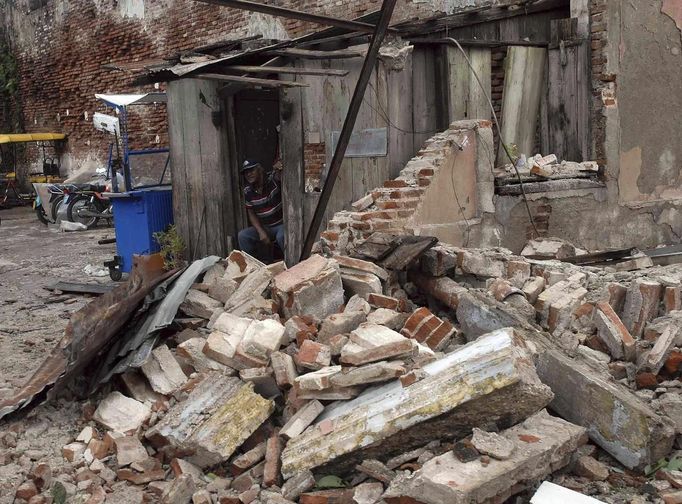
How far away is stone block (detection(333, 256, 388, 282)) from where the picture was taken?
4.98 m

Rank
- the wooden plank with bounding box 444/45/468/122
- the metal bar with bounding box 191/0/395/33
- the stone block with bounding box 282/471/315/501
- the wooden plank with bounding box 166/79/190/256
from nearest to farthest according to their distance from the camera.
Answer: the stone block with bounding box 282/471/315/501
the metal bar with bounding box 191/0/395/33
the wooden plank with bounding box 444/45/468/122
the wooden plank with bounding box 166/79/190/256

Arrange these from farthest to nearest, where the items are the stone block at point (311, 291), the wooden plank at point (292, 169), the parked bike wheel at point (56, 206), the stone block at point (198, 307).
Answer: the parked bike wheel at point (56, 206), the wooden plank at point (292, 169), the stone block at point (198, 307), the stone block at point (311, 291)

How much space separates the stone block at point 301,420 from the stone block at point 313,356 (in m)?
0.26

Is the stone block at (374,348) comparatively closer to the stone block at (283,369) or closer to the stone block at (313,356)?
the stone block at (313,356)

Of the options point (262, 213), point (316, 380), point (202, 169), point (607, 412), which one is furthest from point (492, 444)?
point (202, 169)

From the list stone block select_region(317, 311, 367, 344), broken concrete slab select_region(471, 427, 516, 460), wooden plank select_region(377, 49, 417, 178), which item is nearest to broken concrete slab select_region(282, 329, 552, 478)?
broken concrete slab select_region(471, 427, 516, 460)

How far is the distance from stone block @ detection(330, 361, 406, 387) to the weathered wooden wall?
528 cm

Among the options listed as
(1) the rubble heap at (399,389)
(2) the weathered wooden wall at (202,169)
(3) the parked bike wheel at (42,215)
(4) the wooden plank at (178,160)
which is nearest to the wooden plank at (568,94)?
(1) the rubble heap at (399,389)

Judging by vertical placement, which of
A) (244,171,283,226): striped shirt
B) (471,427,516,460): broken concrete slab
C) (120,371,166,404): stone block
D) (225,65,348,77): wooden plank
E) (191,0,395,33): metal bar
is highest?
(191,0,395,33): metal bar

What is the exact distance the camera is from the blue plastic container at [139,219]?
8.96 meters

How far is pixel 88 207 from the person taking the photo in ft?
48.6

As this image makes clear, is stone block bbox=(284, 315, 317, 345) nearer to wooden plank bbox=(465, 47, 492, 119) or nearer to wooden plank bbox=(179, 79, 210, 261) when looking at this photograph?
wooden plank bbox=(465, 47, 492, 119)

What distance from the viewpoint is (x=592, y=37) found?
7.11 meters

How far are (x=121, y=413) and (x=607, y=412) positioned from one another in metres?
2.78
